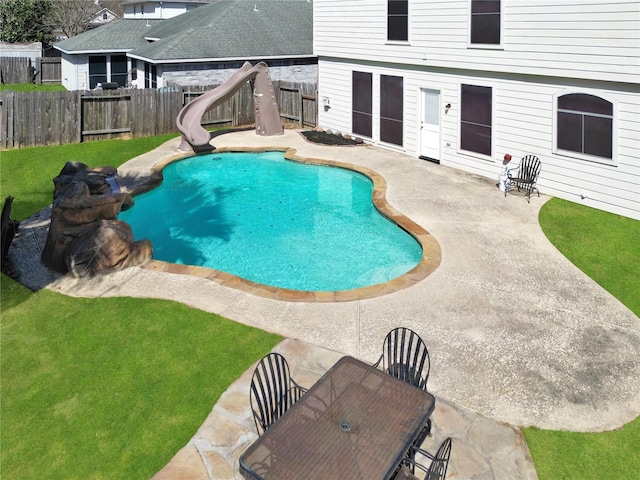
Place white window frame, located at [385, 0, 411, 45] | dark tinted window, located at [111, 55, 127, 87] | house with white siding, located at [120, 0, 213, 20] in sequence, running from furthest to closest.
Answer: house with white siding, located at [120, 0, 213, 20]
dark tinted window, located at [111, 55, 127, 87]
white window frame, located at [385, 0, 411, 45]

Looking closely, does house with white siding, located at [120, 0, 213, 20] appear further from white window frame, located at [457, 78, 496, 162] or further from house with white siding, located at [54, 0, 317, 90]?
white window frame, located at [457, 78, 496, 162]

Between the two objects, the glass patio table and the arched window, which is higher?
the arched window

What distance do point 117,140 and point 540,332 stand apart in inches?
709

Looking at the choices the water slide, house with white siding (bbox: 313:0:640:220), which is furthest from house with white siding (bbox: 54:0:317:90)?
house with white siding (bbox: 313:0:640:220)

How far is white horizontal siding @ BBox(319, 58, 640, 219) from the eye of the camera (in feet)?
40.4

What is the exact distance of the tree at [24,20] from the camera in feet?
148

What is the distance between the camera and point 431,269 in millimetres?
10031

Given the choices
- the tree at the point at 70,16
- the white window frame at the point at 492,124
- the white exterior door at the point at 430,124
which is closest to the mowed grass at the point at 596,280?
the white window frame at the point at 492,124

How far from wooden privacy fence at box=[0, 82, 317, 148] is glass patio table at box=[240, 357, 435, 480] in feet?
59.5

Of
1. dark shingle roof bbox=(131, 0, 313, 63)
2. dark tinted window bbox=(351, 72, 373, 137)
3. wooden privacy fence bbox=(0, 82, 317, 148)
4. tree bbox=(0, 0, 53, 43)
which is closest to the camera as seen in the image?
wooden privacy fence bbox=(0, 82, 317, 148)

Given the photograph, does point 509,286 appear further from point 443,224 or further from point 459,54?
point 459,54

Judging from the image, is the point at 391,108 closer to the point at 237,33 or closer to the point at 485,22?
the point at 485,22

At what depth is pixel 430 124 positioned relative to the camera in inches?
697

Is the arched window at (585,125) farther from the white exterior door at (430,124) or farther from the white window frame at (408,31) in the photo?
the white window frame at (408,31)
